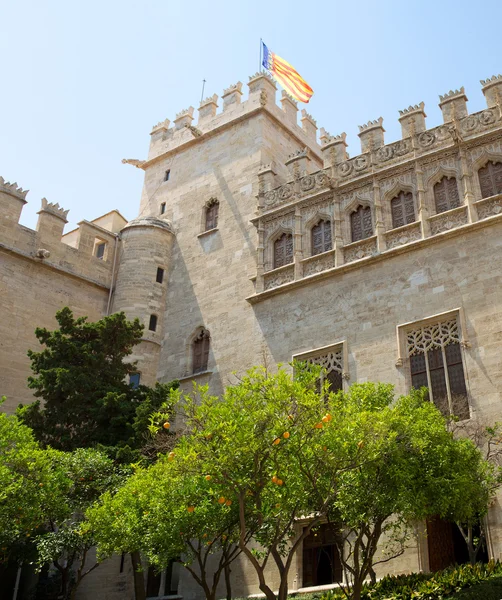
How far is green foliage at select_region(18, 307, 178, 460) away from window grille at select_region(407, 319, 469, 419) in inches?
234

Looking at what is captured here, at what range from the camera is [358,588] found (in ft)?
34.7

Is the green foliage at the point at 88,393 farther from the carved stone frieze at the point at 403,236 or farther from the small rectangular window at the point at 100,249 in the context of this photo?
the small rectangular window at the point at 100,249

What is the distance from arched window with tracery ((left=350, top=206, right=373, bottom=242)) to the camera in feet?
61.3

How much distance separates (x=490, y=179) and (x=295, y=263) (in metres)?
5.65

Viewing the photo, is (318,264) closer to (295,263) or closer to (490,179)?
(295,263)

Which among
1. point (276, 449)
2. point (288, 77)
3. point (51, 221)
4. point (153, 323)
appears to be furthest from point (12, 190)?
point (276, 449)

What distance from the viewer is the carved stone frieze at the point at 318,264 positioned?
18.9 metres

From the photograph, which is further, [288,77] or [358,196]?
[288,77]

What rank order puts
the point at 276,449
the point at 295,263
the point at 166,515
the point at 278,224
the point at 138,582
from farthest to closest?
1. the point at 278,224
2. the point at 295,263
3. the point at 138,582
4. the point at 166,515
5. the point at 276,449

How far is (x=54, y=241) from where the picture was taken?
22844mm

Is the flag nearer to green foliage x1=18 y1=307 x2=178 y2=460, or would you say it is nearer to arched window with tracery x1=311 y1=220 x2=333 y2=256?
arched window with tracery x1=311 y1=220 x2=333 y2=256

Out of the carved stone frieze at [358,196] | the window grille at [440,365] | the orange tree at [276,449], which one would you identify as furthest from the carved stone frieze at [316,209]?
the orange tree at [276,449]

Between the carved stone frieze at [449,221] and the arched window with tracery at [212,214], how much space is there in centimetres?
836

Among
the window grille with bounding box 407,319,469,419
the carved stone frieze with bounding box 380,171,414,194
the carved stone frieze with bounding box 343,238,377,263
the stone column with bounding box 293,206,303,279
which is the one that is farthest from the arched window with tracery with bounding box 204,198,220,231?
the window grille with bounding box 407,319,469,419
